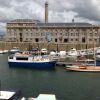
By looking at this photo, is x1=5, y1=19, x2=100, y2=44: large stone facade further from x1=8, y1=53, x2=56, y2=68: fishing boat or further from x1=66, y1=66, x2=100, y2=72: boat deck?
x1=66, y1=66, x2=100, y2=72: boat deck

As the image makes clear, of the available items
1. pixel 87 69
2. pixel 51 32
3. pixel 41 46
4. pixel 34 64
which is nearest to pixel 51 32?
pixel 51 32

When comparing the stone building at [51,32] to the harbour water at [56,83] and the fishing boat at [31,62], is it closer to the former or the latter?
the fishing boat at [31,62]

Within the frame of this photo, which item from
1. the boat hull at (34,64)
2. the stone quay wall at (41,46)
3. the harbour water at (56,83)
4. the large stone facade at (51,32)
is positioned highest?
the large stone facade at (51,32)

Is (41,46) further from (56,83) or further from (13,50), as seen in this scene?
(56,83)

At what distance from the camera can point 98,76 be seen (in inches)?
2847

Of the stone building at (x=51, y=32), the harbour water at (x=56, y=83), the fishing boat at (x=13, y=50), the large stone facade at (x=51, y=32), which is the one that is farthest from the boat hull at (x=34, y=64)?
the large stone facade at (x=51, y=32)

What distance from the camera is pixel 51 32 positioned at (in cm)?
16112

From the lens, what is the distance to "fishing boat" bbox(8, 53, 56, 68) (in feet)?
287

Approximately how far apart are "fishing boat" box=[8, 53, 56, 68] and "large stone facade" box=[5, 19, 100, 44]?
217ft

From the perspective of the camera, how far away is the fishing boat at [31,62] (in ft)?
287

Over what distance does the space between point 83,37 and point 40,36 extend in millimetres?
20563

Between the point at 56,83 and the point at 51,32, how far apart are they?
9922 cm

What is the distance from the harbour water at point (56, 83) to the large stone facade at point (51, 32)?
75453 mm

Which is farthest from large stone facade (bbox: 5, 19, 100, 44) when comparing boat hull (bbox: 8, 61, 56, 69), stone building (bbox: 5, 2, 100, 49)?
boat hull (bbox: 8, 61, 56, 69)
